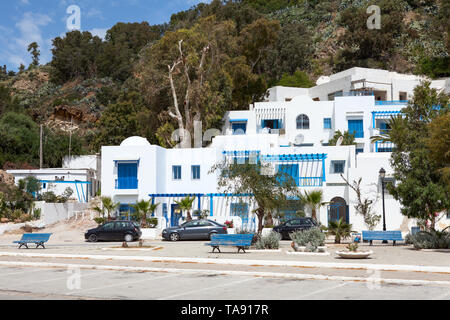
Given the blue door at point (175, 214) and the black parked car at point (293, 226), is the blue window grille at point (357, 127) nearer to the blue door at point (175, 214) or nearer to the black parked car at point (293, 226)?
the blue door at point (175, 214)

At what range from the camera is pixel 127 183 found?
39.1m

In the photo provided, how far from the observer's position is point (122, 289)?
12.5 m

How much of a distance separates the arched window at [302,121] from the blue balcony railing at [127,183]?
19.0m

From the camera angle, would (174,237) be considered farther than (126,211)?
No

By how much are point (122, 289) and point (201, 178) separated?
27397 mm

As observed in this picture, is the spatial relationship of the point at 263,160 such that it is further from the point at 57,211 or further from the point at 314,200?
the point at 57,211

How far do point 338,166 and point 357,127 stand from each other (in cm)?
975

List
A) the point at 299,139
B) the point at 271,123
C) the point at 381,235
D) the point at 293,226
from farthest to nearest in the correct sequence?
1. the point at 271,123
2. the point at 299,139
3. the point at 293,226
4. the point at 381,235

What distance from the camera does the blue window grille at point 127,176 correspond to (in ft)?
128

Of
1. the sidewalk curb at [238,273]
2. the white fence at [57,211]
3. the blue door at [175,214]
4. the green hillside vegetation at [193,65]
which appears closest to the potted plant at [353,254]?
the sidewalk curb at [238,273]

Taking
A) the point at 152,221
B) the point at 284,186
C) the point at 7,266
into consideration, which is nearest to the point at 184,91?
the point at 152,221

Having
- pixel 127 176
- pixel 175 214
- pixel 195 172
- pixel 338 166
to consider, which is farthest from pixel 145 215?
pixel 338 166

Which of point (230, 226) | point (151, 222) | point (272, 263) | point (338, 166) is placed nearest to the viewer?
point (272, 263)

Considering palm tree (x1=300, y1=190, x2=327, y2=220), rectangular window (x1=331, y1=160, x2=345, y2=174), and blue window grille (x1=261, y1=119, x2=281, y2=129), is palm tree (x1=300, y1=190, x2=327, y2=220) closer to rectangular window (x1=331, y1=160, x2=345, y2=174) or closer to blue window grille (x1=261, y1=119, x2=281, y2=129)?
rectangular window (x1=331, y1=160, x2=345, y2=174)
